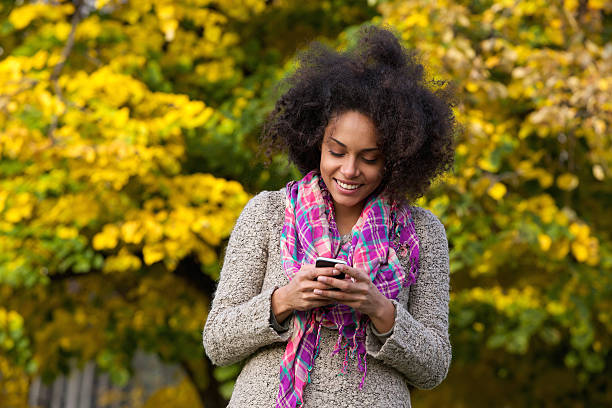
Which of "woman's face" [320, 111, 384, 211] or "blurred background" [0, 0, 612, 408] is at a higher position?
"blurred background" [0, 0, 612, 408]

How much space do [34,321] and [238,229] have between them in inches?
204

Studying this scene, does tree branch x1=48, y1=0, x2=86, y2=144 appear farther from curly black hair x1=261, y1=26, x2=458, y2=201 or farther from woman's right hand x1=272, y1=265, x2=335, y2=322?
woman's right hand x1=272, y1=265, x2=335, y2=322

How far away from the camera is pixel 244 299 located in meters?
1.83

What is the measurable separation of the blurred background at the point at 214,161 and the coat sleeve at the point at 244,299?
172 cm

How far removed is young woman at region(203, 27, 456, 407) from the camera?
1.72 m

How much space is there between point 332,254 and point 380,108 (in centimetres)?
35

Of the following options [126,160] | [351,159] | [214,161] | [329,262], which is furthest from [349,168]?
[214,161]

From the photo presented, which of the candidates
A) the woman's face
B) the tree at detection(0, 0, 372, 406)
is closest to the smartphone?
the woman's face

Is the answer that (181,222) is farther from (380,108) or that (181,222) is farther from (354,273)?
(354,273)

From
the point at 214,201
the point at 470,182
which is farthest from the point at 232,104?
the point at 470,182

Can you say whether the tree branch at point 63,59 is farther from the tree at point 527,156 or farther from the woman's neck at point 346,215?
the woman's neck at point 346,215

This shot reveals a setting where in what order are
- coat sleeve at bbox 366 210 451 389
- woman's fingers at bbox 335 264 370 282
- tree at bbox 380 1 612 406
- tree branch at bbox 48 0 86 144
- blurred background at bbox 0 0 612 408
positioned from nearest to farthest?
woman's fingers at bbox 335 264 370 282 → coat sleeve at bbox 366 210 451 389 → tree at bbox 380 1 612 406 → blurred background at bbox 0 0 612 408 → tree branch at bbox 48 0 86 144

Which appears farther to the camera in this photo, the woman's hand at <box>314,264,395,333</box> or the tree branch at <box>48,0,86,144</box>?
the tree branch at <box>48,0,86,144</box>

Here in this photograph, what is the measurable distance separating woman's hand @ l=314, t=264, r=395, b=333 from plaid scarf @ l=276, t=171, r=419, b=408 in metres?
0.06
